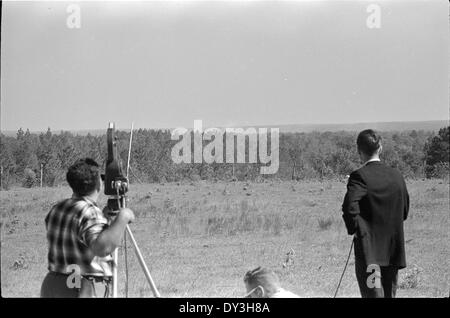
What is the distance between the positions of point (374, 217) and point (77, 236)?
169 centimetres

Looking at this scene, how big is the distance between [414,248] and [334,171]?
668 cm

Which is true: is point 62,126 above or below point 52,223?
above

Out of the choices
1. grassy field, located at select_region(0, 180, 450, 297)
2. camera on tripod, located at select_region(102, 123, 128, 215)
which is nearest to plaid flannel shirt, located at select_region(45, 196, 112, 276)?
camera on tripod, located at select_region(102, 123, 128, 215)

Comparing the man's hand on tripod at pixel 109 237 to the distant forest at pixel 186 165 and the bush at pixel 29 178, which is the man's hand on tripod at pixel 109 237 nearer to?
the distant forest at pixel 186 165

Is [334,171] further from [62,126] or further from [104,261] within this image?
[104,261]

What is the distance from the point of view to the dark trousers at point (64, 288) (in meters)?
3.19

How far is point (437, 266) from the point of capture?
794 centimetres

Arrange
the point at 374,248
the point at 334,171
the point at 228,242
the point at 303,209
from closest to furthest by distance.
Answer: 1. the point at 374,248
2. the point at 228,242
3. the point at 303,209
4. the point at 334,171

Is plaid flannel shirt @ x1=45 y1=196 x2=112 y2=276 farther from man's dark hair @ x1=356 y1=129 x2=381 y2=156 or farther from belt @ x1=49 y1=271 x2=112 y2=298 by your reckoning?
man's dark hair @ x1=356 y1=129 x2=381 y2=156

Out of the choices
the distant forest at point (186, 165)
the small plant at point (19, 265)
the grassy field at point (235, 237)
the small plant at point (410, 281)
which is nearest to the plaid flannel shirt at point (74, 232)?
the grassy field at point (235, 237)

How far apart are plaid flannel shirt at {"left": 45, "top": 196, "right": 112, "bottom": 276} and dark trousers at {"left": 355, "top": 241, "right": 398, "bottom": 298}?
1537 mm

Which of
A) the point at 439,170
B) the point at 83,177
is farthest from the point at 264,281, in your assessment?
the point at 439,170

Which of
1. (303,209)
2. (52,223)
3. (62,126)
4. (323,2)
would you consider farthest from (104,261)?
(303,209)

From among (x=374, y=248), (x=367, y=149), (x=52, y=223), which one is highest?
(x=367, y=149)
